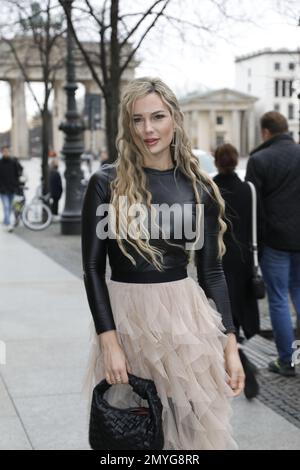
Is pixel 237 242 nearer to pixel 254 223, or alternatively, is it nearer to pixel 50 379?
pixel 254 223

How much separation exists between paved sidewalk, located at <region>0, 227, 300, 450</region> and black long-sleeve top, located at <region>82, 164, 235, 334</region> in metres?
1.70

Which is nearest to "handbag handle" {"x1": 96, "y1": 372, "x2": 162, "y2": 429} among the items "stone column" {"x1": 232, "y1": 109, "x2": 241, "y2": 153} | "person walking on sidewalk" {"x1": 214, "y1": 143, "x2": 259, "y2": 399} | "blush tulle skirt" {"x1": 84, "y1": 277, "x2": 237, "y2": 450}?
"blush tulle skirt" {"x1": 84, "y1": 277, "x2": 237, "y2": 450}

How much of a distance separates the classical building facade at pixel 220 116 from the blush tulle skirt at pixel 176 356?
143298mm

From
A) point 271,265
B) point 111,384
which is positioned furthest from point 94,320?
point 271,265

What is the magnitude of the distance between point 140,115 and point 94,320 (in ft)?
2.44

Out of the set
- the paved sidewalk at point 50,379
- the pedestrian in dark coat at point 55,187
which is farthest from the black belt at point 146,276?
the pedestrian in dark coat at point 55,187

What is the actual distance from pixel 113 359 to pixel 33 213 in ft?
53.2

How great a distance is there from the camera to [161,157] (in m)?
2.94

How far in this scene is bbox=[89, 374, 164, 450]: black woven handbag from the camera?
2.62 meters

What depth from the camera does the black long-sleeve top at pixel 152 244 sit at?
279 cm

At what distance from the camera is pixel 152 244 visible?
2.83m

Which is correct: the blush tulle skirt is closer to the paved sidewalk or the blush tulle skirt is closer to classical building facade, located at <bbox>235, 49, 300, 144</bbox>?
the paved sidewalk

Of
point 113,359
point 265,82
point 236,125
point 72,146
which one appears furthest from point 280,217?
point 236,125
